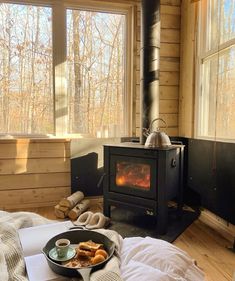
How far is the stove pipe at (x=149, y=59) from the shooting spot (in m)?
2.34

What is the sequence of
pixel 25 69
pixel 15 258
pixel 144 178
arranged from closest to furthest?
pixel 15 258, pixel 144 178, pixel 25 69

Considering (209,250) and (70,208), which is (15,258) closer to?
(209,250)

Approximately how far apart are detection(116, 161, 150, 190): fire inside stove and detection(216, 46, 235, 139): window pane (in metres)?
0.79

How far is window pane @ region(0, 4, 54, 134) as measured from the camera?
275cm

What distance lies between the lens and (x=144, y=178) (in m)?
2.24

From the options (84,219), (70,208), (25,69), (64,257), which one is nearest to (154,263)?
(64,257)

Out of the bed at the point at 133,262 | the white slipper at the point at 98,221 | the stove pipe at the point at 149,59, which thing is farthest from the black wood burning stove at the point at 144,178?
the bed at the point at 133,262

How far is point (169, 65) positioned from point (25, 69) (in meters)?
1.63

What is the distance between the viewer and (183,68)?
2.99m

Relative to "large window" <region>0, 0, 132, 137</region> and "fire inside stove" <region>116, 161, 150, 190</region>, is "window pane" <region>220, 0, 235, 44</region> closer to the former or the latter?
"large window" <region>0, 0, 132, 137</region>

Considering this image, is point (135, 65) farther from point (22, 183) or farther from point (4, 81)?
point (22, 183)

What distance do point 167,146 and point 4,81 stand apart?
1858mm

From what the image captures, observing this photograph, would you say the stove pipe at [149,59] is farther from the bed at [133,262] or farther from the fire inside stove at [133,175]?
the bed at [133,262]

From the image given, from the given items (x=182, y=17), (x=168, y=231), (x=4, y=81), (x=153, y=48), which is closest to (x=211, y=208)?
(x=168, y=231)
